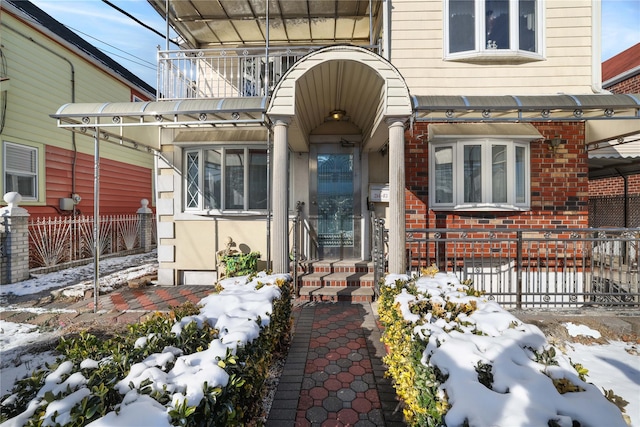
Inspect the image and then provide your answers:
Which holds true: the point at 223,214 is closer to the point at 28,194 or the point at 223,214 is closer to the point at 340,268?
the point at 340,268

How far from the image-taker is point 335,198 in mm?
6488

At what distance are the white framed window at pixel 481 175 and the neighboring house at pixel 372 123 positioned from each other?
27 mm

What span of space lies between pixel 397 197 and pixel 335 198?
2.41 meters

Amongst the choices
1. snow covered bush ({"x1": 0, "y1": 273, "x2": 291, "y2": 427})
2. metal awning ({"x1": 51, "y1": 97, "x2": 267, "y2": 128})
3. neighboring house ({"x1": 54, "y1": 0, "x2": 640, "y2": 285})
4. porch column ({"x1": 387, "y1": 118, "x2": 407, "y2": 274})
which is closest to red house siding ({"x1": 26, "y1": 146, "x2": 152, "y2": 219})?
neighboring house ({"x1": 54, "y1": 0, "x2": 640, "y2": 285})

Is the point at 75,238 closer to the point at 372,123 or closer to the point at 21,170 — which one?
the point at 21,170

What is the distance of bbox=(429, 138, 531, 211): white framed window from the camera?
18.0 ft

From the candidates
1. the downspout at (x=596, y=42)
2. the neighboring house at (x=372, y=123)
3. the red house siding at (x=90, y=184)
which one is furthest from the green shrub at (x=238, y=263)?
the downspout at (x=596, y=42)

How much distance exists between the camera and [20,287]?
19.7 ft

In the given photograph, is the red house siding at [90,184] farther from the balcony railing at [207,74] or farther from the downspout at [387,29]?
the downspout at [387,29]

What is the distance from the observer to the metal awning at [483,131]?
5.32m

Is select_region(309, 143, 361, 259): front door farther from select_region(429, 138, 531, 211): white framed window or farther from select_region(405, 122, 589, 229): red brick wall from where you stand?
select_region(429, 138, 531, 211): white framed window

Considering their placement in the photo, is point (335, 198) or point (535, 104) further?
point (335, 198)


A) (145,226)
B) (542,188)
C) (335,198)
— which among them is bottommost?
(145,226)

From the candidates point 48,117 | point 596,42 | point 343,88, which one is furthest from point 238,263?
point 48,117
